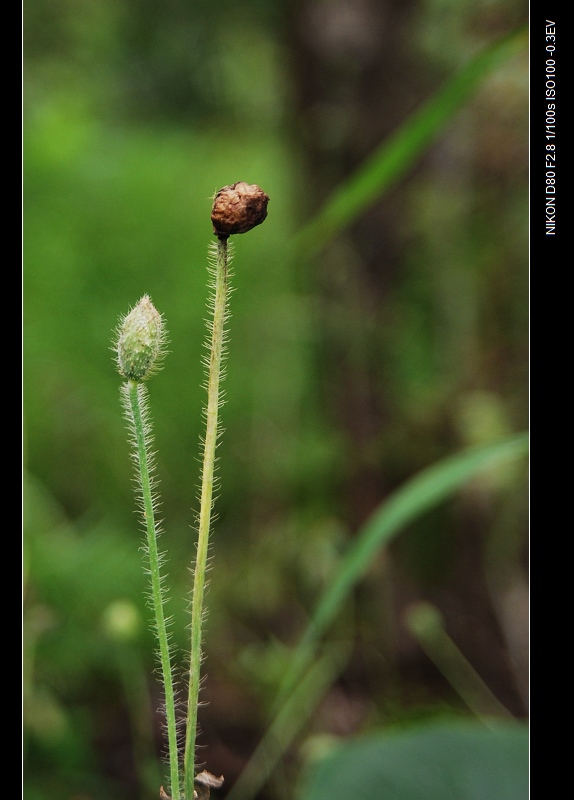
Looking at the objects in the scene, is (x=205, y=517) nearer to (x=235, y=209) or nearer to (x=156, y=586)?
(x=156, y=586)

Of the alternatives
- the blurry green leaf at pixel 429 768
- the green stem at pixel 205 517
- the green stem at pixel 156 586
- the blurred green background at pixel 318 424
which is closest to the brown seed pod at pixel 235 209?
the green stem at pixel 205 517

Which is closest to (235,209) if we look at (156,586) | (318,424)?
(156,586)

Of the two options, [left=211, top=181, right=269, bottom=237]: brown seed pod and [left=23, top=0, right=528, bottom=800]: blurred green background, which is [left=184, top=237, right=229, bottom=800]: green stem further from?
[left=23, top=0, right=528, bottom=800]: blurred green background

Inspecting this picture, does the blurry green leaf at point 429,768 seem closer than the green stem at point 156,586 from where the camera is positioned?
No

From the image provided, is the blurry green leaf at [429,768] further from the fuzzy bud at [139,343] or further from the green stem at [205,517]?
the fuzzy bud at [139,343]

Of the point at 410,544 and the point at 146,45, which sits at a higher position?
the point at 146,45
